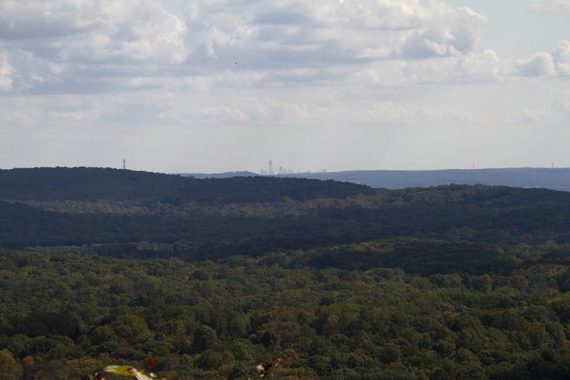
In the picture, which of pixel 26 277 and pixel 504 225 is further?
pixel 504 225

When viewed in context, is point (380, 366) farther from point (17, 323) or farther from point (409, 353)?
point (17, 323)

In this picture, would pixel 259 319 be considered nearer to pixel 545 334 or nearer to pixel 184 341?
pixel 184 341

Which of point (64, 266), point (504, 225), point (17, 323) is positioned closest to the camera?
point (17, 323)

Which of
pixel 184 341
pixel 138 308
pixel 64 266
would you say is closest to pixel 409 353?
pixel 184 341

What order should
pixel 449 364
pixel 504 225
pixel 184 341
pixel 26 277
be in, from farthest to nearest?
pixel 504 225 < pixel 26 277 < pixel 184 341 < pixel 449 364

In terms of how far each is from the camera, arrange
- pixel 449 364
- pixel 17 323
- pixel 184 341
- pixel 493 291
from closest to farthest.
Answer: pixel 449 364 → pixel 184 341 → pixel 17 323 → pixel 493 291

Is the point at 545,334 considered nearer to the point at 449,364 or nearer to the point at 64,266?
the point at 449,364

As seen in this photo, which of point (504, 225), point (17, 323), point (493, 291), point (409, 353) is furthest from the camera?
point (504, 225)

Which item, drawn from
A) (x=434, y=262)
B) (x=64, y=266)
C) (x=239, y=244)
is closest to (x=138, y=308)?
(x=64, y=266)
